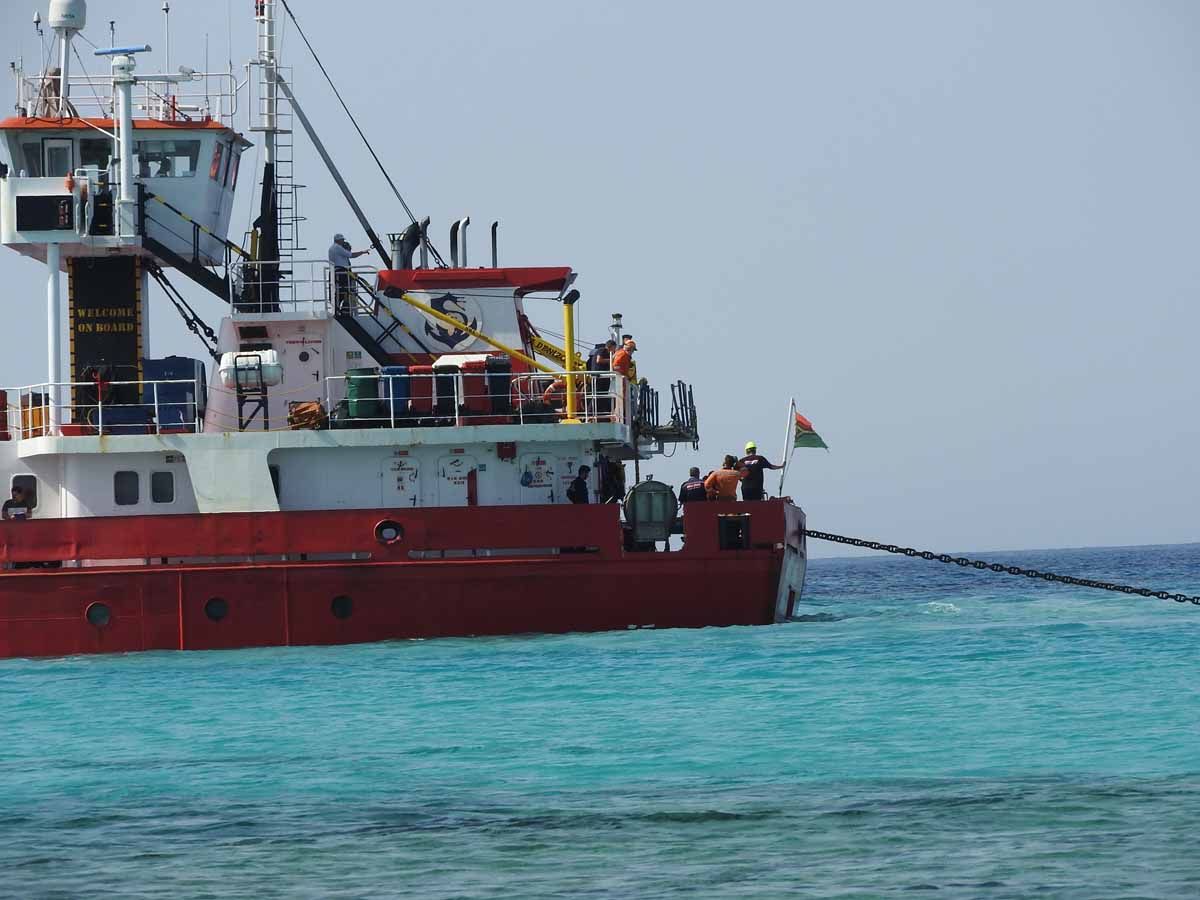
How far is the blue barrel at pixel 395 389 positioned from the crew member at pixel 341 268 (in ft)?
6.99

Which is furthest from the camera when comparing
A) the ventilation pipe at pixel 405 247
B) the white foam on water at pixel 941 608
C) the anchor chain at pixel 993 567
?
the white foam on water at pixel 941 608

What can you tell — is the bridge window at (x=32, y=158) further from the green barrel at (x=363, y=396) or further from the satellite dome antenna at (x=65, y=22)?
the green barrel at (x=363, y=396)

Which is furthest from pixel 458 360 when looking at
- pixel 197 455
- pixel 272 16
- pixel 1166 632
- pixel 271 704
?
pixel 1166 632

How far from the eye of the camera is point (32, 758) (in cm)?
1580

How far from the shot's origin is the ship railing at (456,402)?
24719mm

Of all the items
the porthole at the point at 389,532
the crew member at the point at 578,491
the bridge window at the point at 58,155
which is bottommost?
the porthole at the point at 389,532

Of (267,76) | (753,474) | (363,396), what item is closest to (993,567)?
(753,474)

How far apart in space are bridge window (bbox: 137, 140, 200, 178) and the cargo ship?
45 millimetres

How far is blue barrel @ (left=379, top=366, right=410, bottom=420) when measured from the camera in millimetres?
24672

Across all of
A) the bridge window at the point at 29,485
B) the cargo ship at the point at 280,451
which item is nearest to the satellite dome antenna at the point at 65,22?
the cargo ship at the point at 280,451

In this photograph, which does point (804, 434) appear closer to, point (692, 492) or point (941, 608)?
point (692, 492)

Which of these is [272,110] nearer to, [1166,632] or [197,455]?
[197,455]

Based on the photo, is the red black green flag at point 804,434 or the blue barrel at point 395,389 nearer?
the blue barrel at point 395,389

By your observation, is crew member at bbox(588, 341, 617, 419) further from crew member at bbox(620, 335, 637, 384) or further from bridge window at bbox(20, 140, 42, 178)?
bridge window at bbox(20, 140, 42, 178)
